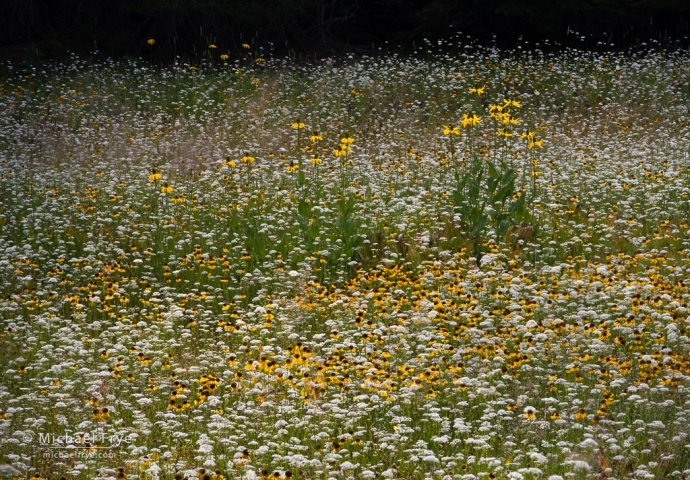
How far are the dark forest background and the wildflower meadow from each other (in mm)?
3379

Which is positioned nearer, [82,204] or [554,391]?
[554,391]

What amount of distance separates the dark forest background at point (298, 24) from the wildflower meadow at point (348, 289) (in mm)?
3379

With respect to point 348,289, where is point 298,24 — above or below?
above

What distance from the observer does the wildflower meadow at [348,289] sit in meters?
3.60

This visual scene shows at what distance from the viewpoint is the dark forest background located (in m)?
15.3

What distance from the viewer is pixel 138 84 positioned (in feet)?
45.5

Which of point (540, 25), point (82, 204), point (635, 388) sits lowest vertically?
point (82, 204)

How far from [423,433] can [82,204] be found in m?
5.03

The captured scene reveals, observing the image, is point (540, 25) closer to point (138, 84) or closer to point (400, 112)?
point (400, 112)

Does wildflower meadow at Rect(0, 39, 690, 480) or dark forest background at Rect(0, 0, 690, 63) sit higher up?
dark forest background at Rect(0, 0, 690, 63)

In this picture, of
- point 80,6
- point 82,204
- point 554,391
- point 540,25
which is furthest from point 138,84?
point 554,391

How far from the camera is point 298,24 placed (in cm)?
1784

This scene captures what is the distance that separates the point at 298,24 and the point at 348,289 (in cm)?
1323

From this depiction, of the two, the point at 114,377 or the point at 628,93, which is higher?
the point at 628,93
